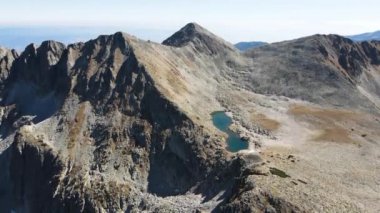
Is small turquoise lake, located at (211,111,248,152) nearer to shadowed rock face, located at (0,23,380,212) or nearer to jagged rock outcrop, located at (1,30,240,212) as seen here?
shadowed rock face, located at (0,23,380,212)

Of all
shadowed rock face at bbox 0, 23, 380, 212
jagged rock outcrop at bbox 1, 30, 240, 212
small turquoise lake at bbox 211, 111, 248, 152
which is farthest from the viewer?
small turquoise lake at bbox 211, 111, 248, 152

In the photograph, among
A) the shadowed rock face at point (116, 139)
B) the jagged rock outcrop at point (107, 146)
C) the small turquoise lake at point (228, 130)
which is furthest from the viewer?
the small turquoise lake at point (228, 130)

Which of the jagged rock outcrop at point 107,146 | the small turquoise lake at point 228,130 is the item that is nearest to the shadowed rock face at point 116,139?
the jagged rock outcrop at point 107,146

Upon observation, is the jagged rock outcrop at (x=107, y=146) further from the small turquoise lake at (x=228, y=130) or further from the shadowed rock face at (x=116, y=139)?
the small turquoise lake at (x=228, y=130)

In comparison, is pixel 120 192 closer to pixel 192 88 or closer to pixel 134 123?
pixel 134 123

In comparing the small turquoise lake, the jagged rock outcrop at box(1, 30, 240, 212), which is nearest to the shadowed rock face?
the jagged rock outcrop at box(1, 30, 240, 212)

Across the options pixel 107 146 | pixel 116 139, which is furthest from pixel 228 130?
pixel 107 146

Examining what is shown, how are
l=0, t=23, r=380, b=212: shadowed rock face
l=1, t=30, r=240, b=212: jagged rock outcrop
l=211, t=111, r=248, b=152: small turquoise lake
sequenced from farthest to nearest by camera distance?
1. l=211, t=111, r=248, b=152: small turquoise lake
2. l=1, t=30, r=240, b=212: jagged rock outcrop
3. l=0, t=23, r=380, b=212: shadowed rock face

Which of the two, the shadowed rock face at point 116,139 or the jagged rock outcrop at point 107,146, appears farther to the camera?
the jagged rock outcrop at point 107,146
